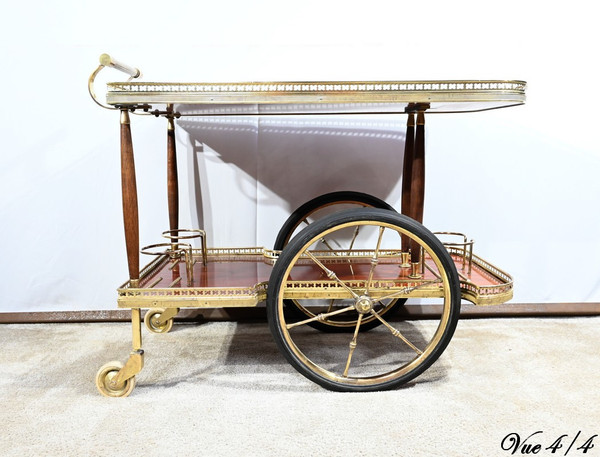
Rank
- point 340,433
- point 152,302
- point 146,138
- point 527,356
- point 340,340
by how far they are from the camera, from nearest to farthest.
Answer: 1. point 340,433
2. point 152,302
3. point 527,356
4. point 340,340
5. point 146,138

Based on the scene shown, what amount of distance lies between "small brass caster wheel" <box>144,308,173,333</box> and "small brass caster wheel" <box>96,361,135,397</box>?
46 centimetres

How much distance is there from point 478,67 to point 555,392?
3.97ft

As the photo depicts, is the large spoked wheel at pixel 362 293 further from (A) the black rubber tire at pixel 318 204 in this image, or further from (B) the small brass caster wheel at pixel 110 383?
(B) the small brass caster wheel at pixel 110 383

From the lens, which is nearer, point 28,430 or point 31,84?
point 28,430

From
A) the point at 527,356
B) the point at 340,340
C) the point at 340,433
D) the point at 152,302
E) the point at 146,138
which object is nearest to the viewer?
the point at 340,433

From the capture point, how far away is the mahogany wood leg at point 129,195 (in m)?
1.42

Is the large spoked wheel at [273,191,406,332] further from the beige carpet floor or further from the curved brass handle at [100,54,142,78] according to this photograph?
the curved brass handle at [100,54,142,78]

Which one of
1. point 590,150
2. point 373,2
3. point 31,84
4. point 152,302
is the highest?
point 373,2

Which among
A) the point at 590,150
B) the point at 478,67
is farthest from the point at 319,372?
the point at 590,150

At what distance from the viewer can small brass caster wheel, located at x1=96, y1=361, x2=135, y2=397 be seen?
4.90 feet

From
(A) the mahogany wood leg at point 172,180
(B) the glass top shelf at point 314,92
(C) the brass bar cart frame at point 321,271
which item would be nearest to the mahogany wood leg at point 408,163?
(C) the brass bar cart frame at point 321,271

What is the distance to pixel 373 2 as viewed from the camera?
195cm

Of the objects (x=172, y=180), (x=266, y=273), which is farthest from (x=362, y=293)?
(x=172, y=180)

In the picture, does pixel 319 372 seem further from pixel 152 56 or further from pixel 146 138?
pixel 152 56
